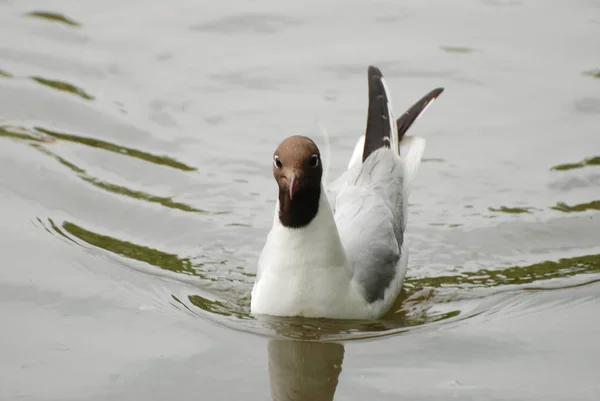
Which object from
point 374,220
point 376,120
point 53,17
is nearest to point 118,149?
point 376,120

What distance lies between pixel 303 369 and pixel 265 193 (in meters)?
2.92

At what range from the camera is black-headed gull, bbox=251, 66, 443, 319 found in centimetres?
656

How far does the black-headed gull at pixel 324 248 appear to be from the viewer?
656 cm

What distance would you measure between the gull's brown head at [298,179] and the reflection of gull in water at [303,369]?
0.78m

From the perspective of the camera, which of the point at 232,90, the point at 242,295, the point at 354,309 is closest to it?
the point at 354,309

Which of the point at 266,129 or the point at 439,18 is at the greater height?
the point at 439,18

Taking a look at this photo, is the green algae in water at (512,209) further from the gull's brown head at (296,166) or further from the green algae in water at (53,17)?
the green algae in water at (53,17)

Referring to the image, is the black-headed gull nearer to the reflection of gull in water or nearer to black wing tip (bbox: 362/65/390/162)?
the reflection of gull in water

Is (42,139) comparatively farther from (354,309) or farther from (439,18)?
(439,18)

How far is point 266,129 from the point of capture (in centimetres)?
1012

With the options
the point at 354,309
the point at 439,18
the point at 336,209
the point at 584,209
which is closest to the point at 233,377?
the point at 354,309

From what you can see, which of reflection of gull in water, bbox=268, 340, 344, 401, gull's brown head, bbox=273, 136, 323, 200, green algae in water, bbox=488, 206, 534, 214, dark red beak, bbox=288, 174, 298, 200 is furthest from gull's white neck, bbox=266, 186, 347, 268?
green algae in water, bbox=488, 206, 534, 214

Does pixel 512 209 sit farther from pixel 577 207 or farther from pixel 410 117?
pixel 410 117

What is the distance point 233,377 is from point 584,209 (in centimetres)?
388
